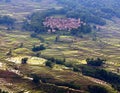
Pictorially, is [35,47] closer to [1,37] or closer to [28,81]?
[1,37]

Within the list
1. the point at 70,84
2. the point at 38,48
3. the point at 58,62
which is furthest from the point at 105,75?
the point at 38,48

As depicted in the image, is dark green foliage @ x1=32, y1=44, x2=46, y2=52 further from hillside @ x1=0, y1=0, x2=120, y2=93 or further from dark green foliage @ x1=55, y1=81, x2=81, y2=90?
dark green foliage @ x1=55, y1=81, x2=81, y2=90

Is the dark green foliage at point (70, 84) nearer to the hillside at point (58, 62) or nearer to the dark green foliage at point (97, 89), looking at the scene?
the hillside at point (58, 62)

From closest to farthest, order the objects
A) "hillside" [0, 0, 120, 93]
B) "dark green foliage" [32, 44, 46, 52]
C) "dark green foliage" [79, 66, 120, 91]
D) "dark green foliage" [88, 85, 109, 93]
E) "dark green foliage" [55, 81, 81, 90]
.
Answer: "dark green foliage" [88, 85, 109, 93], "dark green foliage" [55, 81, 81, 90], "hillside" [0, 0, 120, 93], "dark green foliage" [79, 66, 120, 91], "dark green foliage" [32, 44, 46, 52]

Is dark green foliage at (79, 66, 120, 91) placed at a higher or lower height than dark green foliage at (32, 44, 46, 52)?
lower

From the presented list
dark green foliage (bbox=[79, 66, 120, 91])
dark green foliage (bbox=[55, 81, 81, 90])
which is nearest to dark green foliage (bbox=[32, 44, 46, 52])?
dark green foliage (bbox=[79, 66, 120, 91])

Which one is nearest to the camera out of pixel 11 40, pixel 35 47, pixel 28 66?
pixel 28 66

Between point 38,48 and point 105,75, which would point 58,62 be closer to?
point 105,75

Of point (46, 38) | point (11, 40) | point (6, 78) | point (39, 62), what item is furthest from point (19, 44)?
point (6, 78)

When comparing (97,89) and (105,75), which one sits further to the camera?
(105,75)

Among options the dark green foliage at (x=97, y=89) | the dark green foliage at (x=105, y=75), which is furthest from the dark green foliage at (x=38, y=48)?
the dark green foliage at (x=97, y=89)

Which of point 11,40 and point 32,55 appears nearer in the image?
point 32,55
